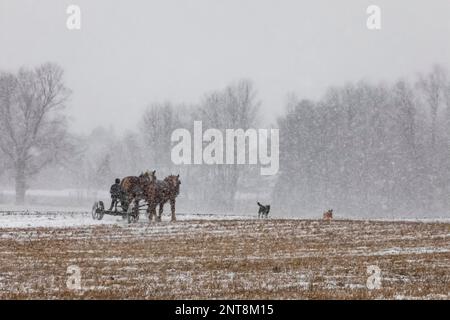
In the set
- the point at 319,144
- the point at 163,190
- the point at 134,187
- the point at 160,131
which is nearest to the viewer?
the point at 134,187

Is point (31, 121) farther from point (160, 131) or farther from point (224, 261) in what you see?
point (224, 261)

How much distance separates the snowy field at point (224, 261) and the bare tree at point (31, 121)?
34771 mm

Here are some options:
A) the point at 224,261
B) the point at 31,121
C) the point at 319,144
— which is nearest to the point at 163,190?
the point at 224,261

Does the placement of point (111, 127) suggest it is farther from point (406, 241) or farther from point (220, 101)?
point (406, 241)

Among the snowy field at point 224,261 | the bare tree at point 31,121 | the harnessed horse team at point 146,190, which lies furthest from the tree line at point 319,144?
the snowy field at point 224,261

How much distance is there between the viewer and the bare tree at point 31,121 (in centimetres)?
5950

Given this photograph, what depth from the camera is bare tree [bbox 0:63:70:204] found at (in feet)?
195

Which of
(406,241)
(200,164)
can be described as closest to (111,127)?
(200,164)

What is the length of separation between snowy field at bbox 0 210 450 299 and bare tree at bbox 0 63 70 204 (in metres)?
34.8

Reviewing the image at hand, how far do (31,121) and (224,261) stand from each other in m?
50.7

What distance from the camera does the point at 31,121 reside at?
61.3 metres

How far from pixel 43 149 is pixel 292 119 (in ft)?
96.1

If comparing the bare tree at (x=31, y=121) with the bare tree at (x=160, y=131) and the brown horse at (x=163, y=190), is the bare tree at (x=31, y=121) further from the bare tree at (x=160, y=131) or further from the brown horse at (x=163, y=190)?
the brown horse at (x=163, y=190)
